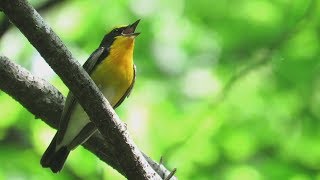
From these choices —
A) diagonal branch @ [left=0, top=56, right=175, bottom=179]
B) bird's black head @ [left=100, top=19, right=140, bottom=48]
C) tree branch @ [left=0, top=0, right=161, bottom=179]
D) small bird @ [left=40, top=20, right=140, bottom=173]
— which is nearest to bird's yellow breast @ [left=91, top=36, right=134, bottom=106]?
small bird @ [left=40, top=20, right=140, bottom=173]

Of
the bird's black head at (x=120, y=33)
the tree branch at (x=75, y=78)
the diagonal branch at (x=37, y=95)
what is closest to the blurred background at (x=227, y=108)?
the bird's black head at (x=120, y=33)

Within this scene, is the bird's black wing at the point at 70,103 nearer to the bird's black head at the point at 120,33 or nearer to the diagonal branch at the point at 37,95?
the diagonal branch at the point at 37,95

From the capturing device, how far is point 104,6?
6.64 meters

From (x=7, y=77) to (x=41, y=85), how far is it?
277mm

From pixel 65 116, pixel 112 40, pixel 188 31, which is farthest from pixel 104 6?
pixel 65 116

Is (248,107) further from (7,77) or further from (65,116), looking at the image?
(7,77)

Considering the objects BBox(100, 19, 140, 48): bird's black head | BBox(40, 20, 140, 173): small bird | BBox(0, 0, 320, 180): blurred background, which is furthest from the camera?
BBox(0, 0, 320, 180): blurred background

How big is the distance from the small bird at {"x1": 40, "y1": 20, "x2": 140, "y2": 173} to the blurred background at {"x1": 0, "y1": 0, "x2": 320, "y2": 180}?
550 mm

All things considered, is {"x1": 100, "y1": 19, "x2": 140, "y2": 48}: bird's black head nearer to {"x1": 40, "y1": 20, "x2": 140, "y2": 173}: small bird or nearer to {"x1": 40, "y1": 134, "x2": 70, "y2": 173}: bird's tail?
{"x1": 40, "y1": 20, "x2": 140, "y2": 173}: small bird

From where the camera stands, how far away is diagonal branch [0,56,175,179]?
13.3ft

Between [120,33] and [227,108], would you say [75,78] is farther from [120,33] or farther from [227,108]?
[227,108]

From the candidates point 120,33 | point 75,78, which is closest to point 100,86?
point 120,33

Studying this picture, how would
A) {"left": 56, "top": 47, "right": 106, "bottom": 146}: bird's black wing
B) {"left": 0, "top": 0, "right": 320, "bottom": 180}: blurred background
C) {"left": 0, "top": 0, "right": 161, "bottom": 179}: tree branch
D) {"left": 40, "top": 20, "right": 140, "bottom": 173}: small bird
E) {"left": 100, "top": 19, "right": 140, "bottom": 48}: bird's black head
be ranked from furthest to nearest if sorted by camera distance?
{"left": 0, "top": 0, "right": 320, "bottom": 180}: blurred background, {"left": 100, "top": 19, "right": 140, "bottom": 48}: bird's black head, {"left": 40, "top": 20, "right": 140, "bottom": 173}: small bird, {"left": 56, "top": 47, "right": 106, "bottom": 146}: bird's black wing, {"left": 0, "top": 0, "right": 161, "bottom": 179}: tree branch

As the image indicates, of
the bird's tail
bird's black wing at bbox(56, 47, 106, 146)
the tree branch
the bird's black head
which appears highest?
the bird's black head
